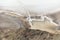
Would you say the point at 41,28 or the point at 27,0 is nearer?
the point at 41,28

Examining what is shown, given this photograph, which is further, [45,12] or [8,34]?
[45,12]

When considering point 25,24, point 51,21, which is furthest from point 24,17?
point 51,21

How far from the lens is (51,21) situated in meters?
0.81

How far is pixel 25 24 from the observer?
0.80 m

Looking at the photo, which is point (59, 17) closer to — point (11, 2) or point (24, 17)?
point (24, 17)

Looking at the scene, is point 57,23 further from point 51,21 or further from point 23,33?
point 23,33

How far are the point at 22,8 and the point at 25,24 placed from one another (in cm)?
11

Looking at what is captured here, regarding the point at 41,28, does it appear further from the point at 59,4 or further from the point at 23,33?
the point at 59,4

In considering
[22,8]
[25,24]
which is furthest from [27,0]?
[25,24]

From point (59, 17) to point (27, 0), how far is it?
0.23 meters

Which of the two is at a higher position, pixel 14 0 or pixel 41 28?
pixel 14 0

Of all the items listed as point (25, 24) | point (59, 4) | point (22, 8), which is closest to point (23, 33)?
point (25, 24)

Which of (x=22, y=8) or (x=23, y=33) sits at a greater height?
(x=22, y=8)

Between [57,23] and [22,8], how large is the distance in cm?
23
